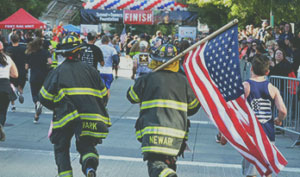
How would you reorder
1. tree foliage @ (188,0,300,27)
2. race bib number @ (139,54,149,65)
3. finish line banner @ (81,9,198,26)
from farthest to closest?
finish line banner @ (81,9,198,26), tree foliage @ (188,0,300,27), race bib number @ (139,54,149,65)

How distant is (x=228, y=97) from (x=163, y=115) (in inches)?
24.9

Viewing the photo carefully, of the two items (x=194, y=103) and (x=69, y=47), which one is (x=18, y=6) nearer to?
(x=69, y=47)

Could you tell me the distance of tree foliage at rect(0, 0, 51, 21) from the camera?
3426cm

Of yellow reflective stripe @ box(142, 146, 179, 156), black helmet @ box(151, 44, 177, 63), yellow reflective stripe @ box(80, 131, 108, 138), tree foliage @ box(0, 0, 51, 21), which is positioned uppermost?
tree foliage @ box(0, 0, 51, 21)

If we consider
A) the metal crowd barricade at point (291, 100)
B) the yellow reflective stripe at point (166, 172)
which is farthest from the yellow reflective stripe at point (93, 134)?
the metal crowd barricade at point (291, 100)

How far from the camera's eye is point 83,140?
5.76 m

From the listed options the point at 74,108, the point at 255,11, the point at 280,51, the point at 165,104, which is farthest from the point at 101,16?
the point at 165,104

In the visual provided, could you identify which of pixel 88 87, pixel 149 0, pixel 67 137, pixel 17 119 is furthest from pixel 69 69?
pixel 149 0

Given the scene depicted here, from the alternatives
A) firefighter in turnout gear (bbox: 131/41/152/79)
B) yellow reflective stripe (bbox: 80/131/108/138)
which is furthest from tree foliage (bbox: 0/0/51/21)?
yellow reflective stripe (bbox: 80/131/108/138)

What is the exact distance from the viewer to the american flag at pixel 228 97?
4.85 metres

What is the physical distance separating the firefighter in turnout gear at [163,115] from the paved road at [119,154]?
2.44 feet

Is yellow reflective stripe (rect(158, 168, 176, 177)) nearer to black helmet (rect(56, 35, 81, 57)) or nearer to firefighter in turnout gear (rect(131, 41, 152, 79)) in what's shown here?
black helmet (rect(56, 35, 81, 57))

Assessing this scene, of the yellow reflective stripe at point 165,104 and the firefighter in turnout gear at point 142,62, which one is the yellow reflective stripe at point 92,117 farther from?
the firefighter in turnout gear at point 142,62

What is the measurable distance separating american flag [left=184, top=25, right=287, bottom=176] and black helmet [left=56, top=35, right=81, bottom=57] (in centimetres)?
143
